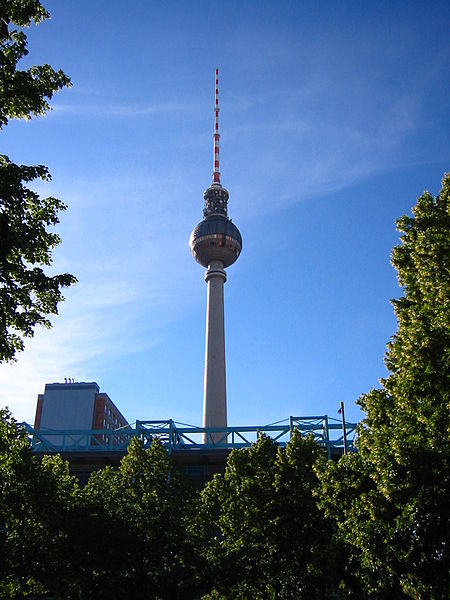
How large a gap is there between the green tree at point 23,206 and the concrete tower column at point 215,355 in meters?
49.5

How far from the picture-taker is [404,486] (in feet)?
63.4

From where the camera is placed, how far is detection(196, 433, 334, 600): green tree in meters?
25.6

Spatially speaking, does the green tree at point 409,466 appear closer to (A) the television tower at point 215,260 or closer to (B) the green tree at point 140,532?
(B) the green tree at point 140,532

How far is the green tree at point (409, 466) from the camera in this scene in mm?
19000

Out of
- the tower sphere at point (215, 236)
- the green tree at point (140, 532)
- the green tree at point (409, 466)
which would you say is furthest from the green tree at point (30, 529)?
the tower sphere at point (215, 236)

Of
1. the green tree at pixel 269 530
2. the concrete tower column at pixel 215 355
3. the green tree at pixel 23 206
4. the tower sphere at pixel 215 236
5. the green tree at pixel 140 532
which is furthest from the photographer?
the tower sphere at pixel 215 236

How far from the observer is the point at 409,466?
19266 mm

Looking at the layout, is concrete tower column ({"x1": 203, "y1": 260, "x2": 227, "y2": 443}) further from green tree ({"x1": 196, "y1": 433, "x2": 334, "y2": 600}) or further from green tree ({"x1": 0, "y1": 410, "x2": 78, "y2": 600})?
green tree ({"x1": 0, "y1": 410, "x2": 78, "y2": 600})

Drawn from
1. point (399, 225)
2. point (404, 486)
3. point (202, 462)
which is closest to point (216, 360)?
point (202, 462)

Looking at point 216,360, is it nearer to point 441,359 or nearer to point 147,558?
point 147,558

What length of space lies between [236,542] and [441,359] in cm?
1245

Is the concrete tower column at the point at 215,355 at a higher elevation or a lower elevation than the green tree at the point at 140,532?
higher

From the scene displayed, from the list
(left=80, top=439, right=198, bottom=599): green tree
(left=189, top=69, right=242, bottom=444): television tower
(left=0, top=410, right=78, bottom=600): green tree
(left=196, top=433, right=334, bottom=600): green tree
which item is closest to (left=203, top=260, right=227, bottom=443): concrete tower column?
(left=189, top=69, right=242, bottom=444): television tower

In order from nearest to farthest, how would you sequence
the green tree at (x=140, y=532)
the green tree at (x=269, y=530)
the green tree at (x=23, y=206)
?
the green tree at (x=23, y=206) < the green tree at (x=269, y=530) < the green tree at (x=140, y=532)
